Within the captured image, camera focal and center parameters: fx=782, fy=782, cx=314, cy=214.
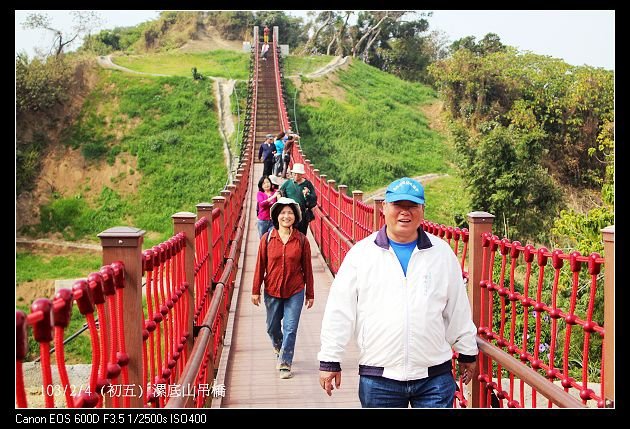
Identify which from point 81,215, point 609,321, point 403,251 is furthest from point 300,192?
point 81,215

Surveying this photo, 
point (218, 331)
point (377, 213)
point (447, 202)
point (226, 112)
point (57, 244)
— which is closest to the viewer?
point (218, 331)

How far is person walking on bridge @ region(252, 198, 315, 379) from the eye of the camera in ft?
20.3

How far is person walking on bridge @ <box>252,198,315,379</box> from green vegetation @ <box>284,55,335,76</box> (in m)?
47.6

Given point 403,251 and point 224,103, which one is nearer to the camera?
point 403,251

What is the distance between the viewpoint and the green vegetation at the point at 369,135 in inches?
1559

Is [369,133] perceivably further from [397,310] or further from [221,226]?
[397,310]

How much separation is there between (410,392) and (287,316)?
9.01ft

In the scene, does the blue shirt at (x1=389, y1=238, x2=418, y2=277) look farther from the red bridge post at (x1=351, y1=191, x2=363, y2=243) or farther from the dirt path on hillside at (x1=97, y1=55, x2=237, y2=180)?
the dirt path on hillside at (x1=97, y1=55, x2=237, y2=180)

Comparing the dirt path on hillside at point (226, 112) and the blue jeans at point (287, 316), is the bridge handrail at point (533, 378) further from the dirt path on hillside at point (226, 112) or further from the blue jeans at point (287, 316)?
the dirt path on hillside at point (226, 112)

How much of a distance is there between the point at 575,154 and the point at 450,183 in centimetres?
706

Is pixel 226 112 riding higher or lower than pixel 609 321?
higher

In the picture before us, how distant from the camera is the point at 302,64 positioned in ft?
186
